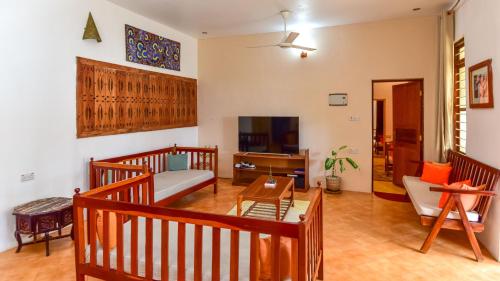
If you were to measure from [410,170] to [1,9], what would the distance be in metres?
6.47

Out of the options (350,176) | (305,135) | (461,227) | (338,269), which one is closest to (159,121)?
(305,135)

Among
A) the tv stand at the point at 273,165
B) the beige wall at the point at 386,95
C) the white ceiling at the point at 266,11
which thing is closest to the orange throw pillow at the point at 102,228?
the white ceiling at the point at 266,11

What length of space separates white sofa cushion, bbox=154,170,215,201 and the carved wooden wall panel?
0.93 m

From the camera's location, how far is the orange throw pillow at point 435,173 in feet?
14.2

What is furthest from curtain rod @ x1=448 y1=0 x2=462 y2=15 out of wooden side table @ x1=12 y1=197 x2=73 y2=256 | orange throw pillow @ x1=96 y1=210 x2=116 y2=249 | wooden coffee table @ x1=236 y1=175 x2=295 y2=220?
wooden side table @ x1=12 y1=197 x2=73 y2=256

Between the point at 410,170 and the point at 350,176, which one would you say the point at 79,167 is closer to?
the point at 350,176

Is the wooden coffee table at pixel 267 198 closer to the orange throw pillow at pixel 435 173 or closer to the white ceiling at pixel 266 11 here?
the orange throw pillow at pixel 435 173

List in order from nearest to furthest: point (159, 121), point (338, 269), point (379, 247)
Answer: point (338, 269) < point (379, 247) < point (159, 121)

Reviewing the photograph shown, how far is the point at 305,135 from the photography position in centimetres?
608

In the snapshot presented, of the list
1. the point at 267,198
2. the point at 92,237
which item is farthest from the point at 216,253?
the point at 267,198

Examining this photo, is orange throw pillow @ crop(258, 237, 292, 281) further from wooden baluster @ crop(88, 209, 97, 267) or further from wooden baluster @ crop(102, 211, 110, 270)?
wooden baluster @ crop(88, 209, 97, 267)

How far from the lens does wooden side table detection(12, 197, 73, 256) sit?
123 inches

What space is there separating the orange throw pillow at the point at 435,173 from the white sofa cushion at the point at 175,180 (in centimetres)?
334


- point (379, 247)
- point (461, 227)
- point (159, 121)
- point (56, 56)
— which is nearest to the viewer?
point (461, 227)
